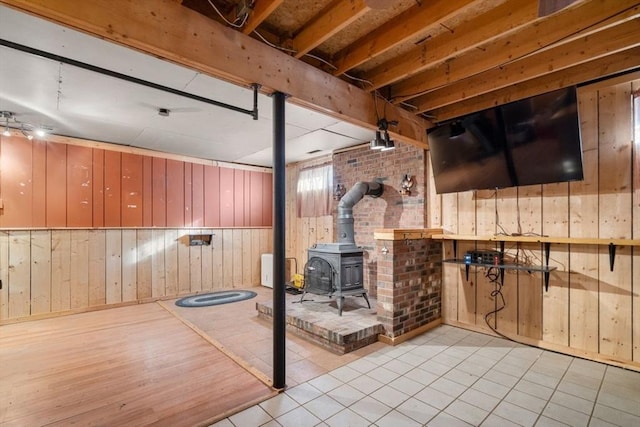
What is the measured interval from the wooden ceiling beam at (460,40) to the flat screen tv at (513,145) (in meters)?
0.93

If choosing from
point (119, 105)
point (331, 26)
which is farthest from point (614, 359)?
point (119, 105)

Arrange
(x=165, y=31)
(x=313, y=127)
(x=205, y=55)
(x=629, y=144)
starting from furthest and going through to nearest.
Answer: (x=313, y=127), (x=629, y=144), (x=205, y=55), (x=165, y=31)

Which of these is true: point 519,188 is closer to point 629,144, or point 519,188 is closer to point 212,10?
point 629,144

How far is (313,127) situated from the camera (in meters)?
3.94

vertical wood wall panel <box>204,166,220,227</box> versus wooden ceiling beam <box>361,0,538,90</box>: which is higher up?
wooden ceiling beam <box>361,0,538,90</box>

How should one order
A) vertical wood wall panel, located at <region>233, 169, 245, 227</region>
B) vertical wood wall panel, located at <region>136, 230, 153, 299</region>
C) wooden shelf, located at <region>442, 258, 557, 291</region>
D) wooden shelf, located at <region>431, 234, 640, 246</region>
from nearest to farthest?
wooden shelf, located at <region>431, 234, 640, 246</region> < wooden shelf, located at <region>442, 258, 557, 291</region> < vertical wood wall panel, located at <region>136, 230, 153, 299</region> < vertical wood wall panel, located at <region>233, 169, 245, 227</region>

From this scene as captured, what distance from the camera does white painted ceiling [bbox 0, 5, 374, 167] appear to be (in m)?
2.16

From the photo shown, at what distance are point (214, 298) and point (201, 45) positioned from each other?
415 cm

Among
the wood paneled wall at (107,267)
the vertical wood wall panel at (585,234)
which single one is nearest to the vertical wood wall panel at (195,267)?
the wood paneled wall at (107,267)

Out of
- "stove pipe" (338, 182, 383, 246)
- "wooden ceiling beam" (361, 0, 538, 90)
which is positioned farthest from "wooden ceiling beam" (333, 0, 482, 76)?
"stove pipe" (338, 182, 383, 246)

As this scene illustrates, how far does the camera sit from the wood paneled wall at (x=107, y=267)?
3.95 meters

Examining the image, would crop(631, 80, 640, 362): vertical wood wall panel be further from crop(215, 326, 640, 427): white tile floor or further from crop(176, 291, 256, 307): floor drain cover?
crop(176, 291, 256, 307): floor drain cover

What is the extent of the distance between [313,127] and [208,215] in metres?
2.89

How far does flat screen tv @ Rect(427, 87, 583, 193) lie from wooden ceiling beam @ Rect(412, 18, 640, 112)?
0.21 meters
